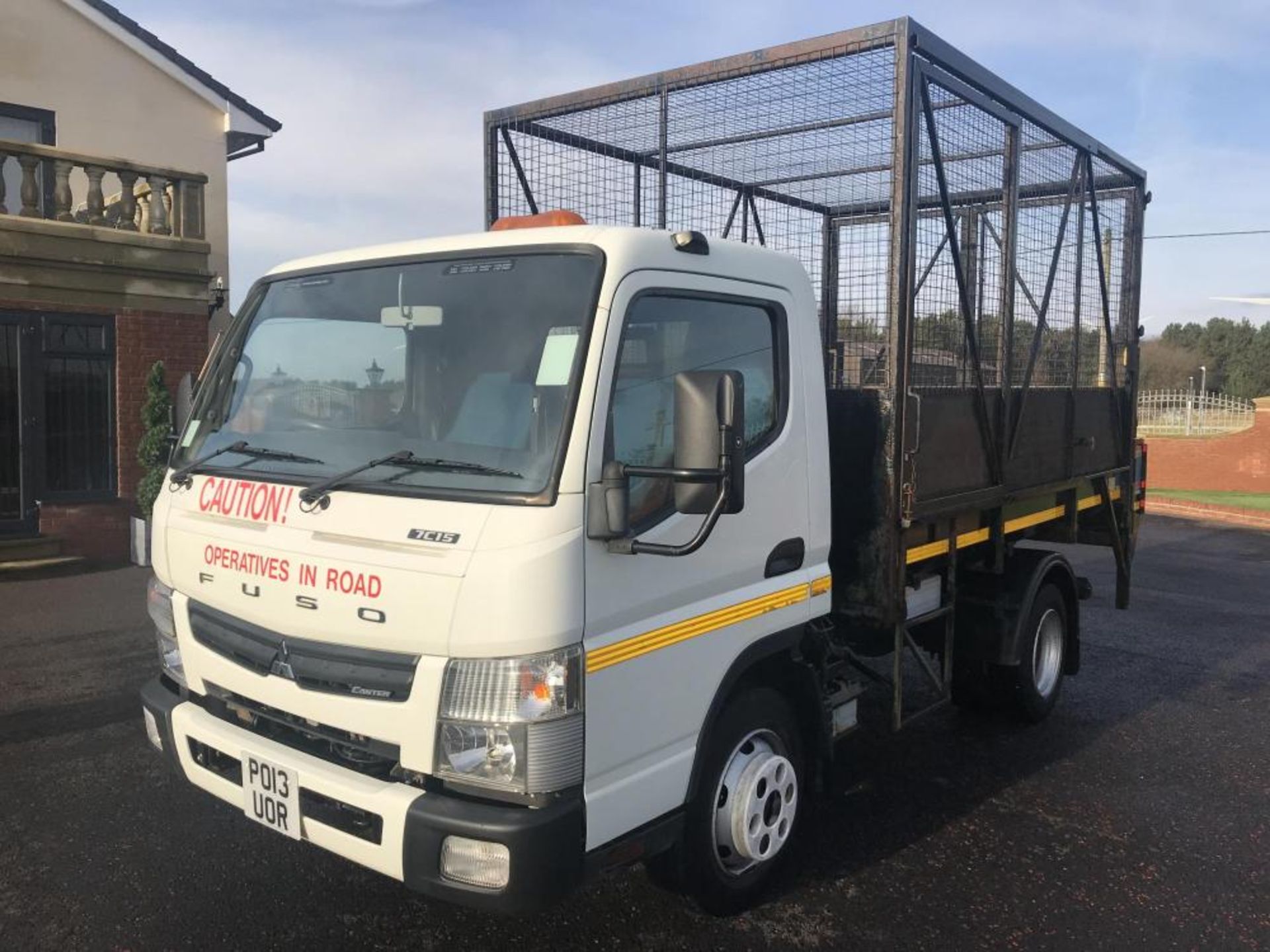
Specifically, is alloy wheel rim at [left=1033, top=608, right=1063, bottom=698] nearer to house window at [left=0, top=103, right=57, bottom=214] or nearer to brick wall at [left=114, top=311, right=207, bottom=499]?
brick wall at [left=114, top=311, right=207, bottom=499]

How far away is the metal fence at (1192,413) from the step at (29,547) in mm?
23087

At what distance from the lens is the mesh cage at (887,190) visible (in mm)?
4242

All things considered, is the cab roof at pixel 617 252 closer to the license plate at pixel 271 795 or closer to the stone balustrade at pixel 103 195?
the license plate at pixel 271 795

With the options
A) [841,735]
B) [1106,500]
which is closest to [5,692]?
[841,735]

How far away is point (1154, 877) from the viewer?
393cm

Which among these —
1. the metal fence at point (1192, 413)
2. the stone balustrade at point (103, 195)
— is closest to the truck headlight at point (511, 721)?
the stone balustrade at point (103, 195)

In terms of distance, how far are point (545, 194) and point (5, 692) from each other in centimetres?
427

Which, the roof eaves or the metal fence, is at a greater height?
the roof eaves

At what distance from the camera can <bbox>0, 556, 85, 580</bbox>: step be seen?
9.64m

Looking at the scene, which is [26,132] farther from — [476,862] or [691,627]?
[476,862]

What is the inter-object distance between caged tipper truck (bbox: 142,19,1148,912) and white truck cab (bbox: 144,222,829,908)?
12 mm

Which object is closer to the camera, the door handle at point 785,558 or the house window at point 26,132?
the door handle at point 785,558

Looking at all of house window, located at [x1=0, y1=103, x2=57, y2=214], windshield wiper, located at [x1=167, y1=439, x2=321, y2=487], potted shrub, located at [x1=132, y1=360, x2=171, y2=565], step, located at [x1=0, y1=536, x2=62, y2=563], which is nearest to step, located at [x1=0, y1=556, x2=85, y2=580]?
step, located at [x1=0, y1=536, x2=62, y2=563]

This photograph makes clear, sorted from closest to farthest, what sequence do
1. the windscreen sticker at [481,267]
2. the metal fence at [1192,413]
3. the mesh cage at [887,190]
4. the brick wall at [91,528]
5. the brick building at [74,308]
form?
1. the windscreen sticker at [481,267]
2. the mesh cage at [887,190]
3. the brick building at [74,308]
4. the brick wall at [91,528]
5. the metal fence at [1192,413]
